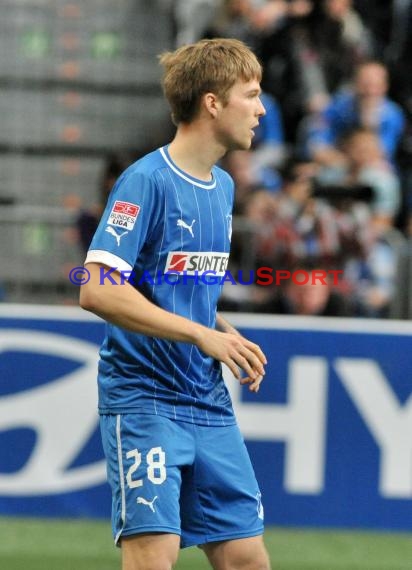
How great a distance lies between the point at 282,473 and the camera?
6.69 metres

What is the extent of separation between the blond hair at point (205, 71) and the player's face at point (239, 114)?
3cm

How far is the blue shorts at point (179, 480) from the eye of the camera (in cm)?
380

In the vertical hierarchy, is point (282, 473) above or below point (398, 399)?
below

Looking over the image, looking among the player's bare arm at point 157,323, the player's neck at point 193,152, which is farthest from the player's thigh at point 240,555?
the player's neck at point 193,152

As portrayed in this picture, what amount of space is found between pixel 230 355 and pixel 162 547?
0.66 metres

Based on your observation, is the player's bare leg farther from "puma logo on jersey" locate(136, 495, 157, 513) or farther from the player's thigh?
the player's thigh

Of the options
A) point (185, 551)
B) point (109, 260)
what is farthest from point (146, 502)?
point (185, 551)

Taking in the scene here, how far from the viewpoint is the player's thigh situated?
12.9ft

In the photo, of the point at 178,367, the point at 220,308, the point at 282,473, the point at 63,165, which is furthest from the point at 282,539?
the point at 63,165

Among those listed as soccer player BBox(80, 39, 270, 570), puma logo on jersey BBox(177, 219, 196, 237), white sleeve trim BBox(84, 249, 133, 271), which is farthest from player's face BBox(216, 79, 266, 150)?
white sleeve trim BBox(84, 249, 133, 271)

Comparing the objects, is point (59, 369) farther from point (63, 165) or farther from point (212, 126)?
point (63, 165)

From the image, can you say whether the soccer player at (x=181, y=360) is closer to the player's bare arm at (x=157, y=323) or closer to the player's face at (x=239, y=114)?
the player's face at (x=239, y=114)

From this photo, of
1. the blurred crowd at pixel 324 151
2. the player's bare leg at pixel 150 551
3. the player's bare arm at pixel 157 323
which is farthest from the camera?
the blurred crowd at pixel 324 151

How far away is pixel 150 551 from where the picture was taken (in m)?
3.75
